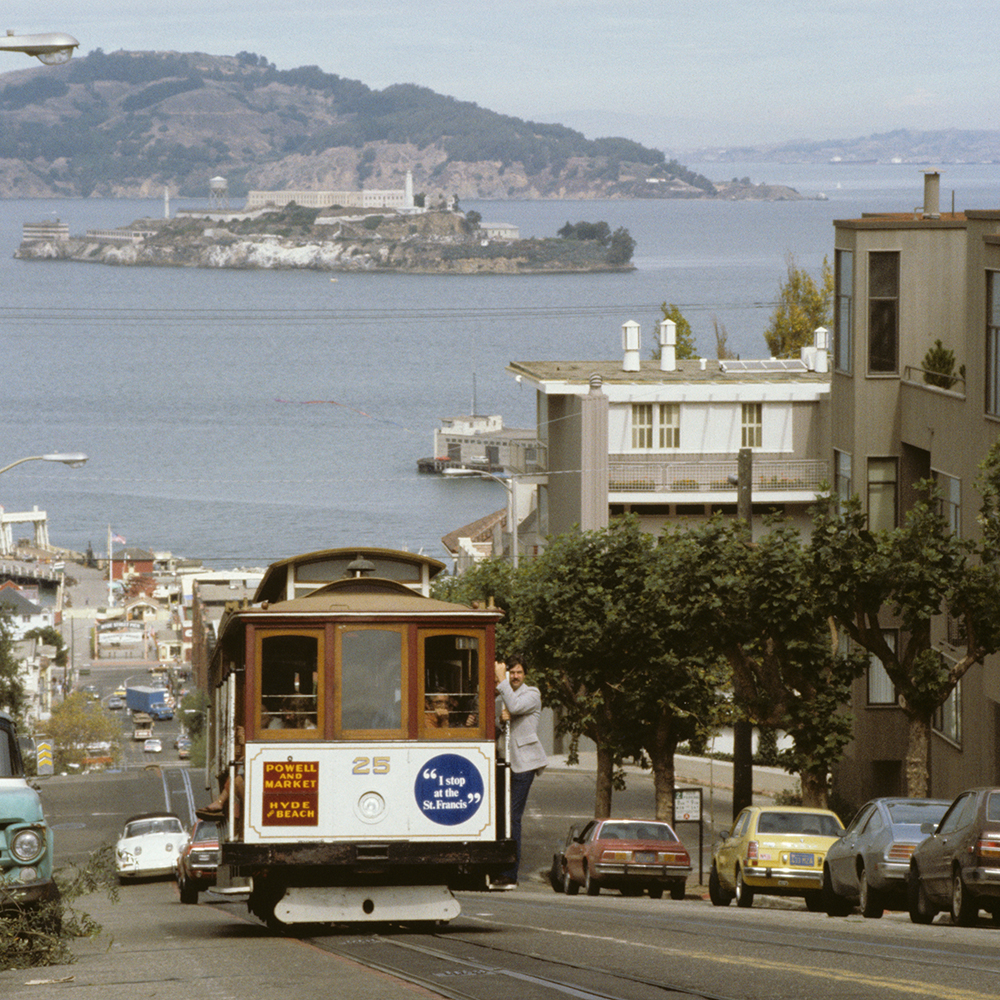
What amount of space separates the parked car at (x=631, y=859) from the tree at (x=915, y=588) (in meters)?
3.68

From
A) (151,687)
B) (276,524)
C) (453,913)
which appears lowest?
(151,687)

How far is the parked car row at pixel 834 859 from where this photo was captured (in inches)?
613

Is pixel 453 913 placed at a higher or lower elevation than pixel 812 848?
higher

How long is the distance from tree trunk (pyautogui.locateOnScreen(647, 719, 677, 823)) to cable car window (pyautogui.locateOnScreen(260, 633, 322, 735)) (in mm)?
24398

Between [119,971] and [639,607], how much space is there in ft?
79.6

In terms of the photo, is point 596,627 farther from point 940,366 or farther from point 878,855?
point 878,855

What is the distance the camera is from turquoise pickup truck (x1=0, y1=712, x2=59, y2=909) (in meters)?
12.6

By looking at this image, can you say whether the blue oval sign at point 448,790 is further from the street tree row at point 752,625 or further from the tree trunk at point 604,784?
the tree trunk at point 604,784

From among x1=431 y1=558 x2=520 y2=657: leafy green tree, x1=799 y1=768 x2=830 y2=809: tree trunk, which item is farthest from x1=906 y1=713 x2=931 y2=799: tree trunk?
x1=431 y1=558 x2=520 y2=657: leafy green tree

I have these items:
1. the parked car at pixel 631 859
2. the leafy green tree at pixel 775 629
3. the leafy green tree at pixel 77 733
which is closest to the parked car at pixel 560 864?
the parked car at pixel 631 859

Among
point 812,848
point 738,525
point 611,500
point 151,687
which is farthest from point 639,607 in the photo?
point 151,687

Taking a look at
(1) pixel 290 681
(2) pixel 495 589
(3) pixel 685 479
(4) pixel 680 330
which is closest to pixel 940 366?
(2) pixel 495 589

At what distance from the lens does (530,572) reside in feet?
134

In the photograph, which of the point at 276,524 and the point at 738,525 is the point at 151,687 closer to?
the point at 276,524
